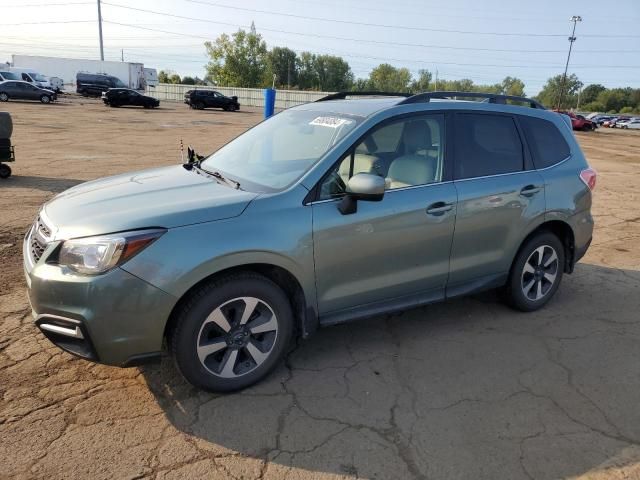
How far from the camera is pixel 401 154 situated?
3734mm

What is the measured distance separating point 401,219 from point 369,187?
1.53 ft

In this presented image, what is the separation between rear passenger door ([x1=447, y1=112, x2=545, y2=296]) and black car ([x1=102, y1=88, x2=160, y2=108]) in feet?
126

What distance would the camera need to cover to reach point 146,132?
2073 centimetres

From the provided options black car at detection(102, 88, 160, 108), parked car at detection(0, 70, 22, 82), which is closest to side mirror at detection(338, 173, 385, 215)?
black car at detection(102, 88, 160, 108)

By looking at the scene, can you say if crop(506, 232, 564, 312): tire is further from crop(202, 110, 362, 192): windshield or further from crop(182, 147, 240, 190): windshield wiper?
crop(182, 147, 240, 190): windshield wiper

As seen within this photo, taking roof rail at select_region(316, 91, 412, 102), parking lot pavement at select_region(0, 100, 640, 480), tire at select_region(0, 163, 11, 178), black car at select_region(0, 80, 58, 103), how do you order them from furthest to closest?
black car at select_region(0, 80, 58, 103), tire at select_region(0, 163, 11, 178), roof rail at select_region(316, 91, 412, 102), parking lot pavement at select_region(0, 100, 640, 480)

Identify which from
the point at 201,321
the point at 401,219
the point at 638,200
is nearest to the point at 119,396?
the point at 201,321

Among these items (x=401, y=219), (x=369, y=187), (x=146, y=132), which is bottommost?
(x=146, y=132)

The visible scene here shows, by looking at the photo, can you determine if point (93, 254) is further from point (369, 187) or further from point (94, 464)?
point (369, 187)

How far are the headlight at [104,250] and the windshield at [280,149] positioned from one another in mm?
872

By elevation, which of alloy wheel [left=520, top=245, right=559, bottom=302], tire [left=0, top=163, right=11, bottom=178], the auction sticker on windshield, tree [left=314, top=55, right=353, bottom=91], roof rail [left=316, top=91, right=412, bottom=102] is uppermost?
tree [left=314, top=55, right=353, bottom=91]

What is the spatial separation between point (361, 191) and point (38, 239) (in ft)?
6.53

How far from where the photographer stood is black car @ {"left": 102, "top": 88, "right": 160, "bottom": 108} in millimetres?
37500

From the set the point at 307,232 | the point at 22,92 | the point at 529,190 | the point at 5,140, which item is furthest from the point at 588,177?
the point at 22,92
